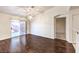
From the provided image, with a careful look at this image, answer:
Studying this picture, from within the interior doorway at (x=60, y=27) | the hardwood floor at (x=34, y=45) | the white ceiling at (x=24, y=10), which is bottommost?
the hardwood floor at (x=34, y=45)

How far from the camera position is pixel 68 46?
1748mm

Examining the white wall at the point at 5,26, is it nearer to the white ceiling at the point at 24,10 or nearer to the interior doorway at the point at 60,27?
the white ceiling at the point at 24,10

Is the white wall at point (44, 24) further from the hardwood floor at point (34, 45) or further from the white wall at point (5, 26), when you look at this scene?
the white wall at point (5, 26)

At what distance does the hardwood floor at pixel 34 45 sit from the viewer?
67.5 inches

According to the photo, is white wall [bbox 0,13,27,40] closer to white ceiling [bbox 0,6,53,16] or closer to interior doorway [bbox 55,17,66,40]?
white ceiling [bbox 0,6,53,16]

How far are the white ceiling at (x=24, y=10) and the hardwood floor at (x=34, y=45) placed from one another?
1.48ft

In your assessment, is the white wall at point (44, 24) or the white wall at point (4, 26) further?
the white wall at point (44, 24)

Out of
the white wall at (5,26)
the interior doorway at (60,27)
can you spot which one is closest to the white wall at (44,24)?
the interior doorway at (60,27)

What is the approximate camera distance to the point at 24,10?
1.76 m

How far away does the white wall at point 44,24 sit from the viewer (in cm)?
183

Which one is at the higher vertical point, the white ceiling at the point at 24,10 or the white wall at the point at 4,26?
the white ceiling at the point at 24,10

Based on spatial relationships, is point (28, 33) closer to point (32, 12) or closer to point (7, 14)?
point (32, 12)

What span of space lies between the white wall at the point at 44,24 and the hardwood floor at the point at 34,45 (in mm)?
111
